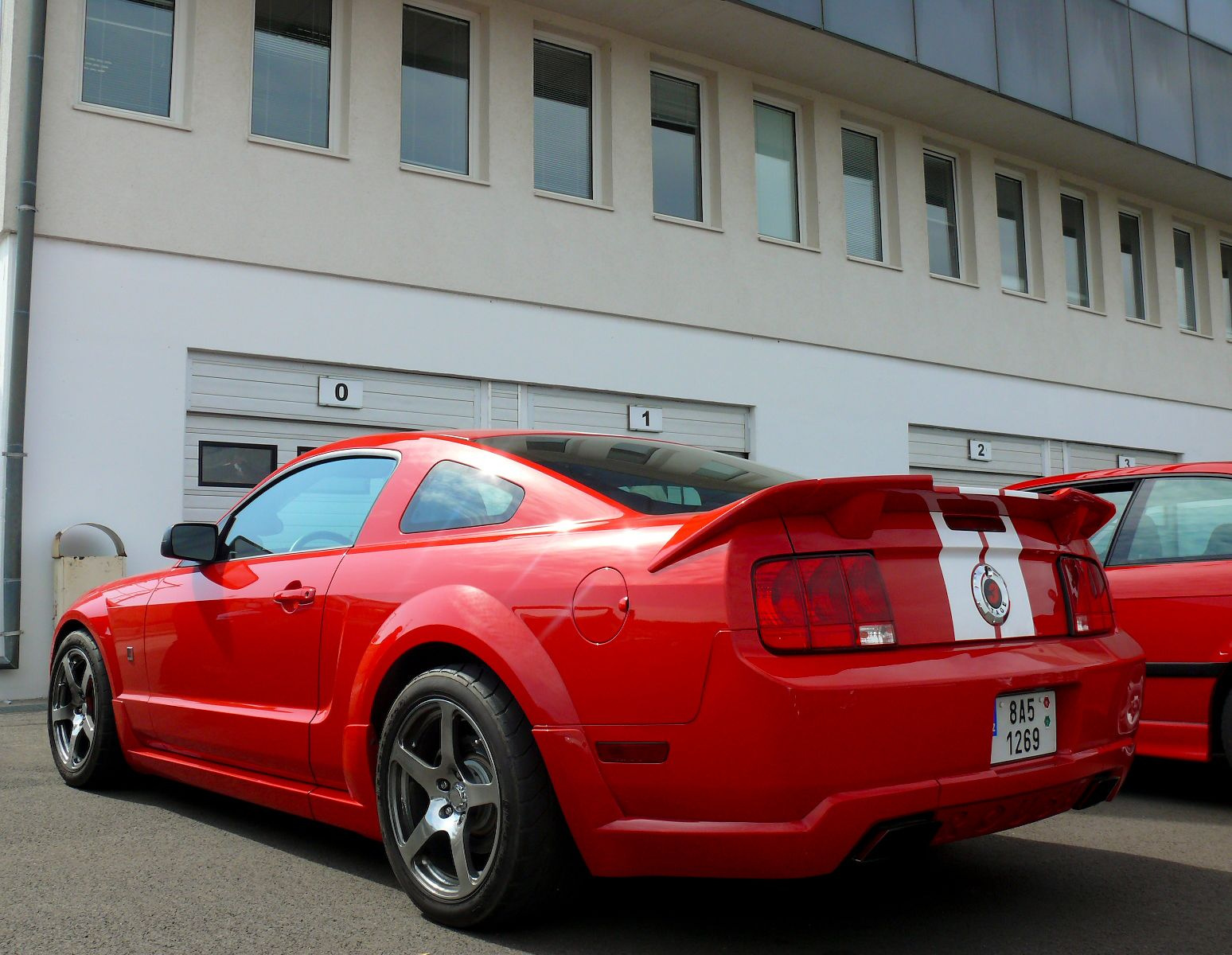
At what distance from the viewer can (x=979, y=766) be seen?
294cm

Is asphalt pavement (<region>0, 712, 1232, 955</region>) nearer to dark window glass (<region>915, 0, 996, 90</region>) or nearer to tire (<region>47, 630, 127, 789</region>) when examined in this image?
tire (<region>47, 630, 127, 789</region>)

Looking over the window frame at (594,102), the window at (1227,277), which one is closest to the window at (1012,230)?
the window at (1227,277)

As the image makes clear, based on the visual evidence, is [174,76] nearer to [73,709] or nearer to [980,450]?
[73,709]

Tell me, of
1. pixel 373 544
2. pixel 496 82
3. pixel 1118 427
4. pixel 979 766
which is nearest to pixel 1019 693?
pixel 979 766

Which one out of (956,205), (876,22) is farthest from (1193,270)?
(876,22)

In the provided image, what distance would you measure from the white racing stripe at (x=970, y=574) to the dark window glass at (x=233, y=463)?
8.37 metres

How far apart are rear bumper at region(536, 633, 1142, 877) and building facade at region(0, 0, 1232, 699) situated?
8150 mm

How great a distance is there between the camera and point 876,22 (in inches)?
557

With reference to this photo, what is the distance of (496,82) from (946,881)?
35.3 feet

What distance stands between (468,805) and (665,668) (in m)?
0.73

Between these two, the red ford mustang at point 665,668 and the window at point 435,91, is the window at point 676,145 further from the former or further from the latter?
the red ford mustang at point 665,668

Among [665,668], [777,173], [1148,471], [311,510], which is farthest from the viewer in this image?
[777,173]

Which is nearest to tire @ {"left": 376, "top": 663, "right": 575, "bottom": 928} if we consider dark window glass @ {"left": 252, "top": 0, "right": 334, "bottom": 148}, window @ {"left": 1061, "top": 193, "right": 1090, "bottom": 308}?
dark window glass @ {"left": 252, "top": 0, "right": 334, "bottom": 148}

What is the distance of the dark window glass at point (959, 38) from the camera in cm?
1467
